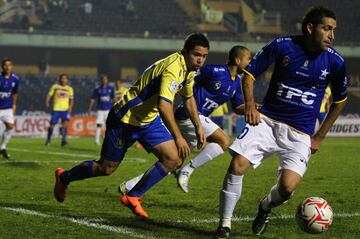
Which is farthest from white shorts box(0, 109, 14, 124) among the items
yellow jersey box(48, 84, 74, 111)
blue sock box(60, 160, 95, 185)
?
blue sock box(60, 160, 95, 185)

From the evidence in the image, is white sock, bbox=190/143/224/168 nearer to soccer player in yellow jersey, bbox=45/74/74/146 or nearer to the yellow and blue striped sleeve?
the yellow and blue striped sleeve

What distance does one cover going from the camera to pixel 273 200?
713cm

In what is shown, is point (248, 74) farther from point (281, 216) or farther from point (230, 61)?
point (230, 61)

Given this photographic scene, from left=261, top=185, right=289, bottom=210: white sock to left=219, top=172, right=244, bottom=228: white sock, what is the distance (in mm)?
401

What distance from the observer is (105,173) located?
809 centimetres

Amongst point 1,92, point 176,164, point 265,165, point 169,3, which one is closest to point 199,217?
point 176,164

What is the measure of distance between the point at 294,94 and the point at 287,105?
13 cm

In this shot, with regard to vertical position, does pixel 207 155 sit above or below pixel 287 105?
below

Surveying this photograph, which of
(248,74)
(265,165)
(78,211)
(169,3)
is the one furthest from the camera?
(169,3)

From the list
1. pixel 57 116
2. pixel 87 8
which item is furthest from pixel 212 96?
pixel 87 8

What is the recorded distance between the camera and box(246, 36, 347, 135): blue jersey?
6883 mm

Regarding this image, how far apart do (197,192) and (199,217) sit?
270 centimetres

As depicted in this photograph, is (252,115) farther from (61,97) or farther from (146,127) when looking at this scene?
(61,97)

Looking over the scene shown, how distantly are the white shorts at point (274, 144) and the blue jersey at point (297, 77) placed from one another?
0.09m
